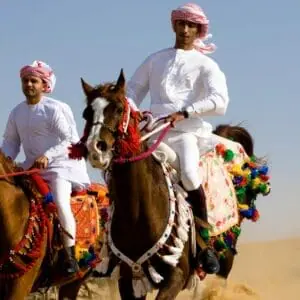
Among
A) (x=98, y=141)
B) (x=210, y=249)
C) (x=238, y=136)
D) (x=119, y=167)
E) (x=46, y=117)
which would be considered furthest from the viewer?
(x=238, y=136)

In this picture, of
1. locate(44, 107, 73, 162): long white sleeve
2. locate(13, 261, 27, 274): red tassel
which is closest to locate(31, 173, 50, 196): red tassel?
locate(44, 107, 73, 162): long white sleeve

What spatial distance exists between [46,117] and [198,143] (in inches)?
72.6

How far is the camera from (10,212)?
11469 millimetres

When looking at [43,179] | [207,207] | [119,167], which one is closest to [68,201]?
[43,179]

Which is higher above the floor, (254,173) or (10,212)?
(10,212)

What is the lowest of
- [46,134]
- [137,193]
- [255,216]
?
[255,216]

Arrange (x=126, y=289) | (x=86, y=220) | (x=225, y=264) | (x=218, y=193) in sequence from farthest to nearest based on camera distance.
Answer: (x=86, y=220) < (x=225, y=264) < (x=218, y=193) < (x=126, y=289)

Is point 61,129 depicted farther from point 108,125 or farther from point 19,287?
point 108,125

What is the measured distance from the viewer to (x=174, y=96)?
1135 cm

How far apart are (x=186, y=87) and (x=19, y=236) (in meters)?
2.30

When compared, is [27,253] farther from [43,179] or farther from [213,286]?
[213,286]

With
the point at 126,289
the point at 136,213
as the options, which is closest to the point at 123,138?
the point at 136,213

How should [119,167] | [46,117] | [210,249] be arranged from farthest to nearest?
[46,117] → [210,249] → [119,167]

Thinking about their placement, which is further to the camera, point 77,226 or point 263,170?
point 263,170
